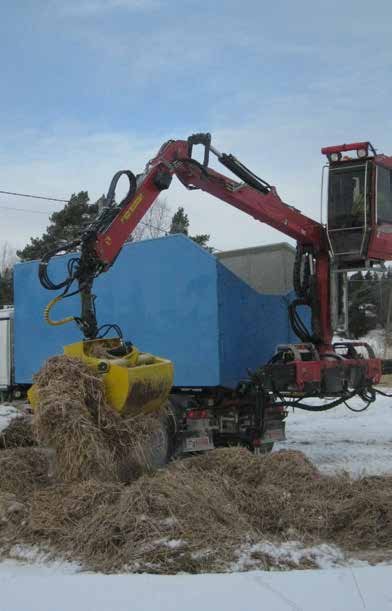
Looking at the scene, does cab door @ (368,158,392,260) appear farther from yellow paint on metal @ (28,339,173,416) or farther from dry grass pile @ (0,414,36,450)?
dry grass pile @ (0,414,36,450)

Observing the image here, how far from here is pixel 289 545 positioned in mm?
4637

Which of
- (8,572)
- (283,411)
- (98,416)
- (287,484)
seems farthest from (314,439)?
(8,572)

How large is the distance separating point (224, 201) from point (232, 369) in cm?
215

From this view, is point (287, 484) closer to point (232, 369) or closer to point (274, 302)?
point (232, 369)

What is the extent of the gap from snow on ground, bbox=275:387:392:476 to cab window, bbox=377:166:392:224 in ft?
10.3

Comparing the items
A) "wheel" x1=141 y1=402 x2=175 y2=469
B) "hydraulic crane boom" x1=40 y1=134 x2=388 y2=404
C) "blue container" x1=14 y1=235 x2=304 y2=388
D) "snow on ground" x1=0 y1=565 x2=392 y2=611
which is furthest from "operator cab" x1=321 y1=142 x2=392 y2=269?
"snow on ground" x1=0 y1=565 x2=392 y2=611

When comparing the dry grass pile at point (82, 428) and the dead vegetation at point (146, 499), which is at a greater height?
the dry grass pile at point (82, 428)

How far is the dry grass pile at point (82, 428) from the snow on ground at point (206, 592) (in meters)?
1.58

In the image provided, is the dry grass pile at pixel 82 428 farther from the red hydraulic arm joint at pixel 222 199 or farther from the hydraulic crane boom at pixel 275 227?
the red hydraulic arm joint at pixel 222 199

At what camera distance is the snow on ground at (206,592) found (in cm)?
346

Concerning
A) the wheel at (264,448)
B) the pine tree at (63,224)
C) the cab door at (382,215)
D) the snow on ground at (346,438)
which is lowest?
the snow on ground at (346,438)

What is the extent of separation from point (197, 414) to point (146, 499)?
3335mm

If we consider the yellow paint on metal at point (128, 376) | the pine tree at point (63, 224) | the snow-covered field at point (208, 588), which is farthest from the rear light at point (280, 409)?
the pine tree at point (63, 224)

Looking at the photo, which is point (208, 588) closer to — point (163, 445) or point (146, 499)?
point (146, 499)
